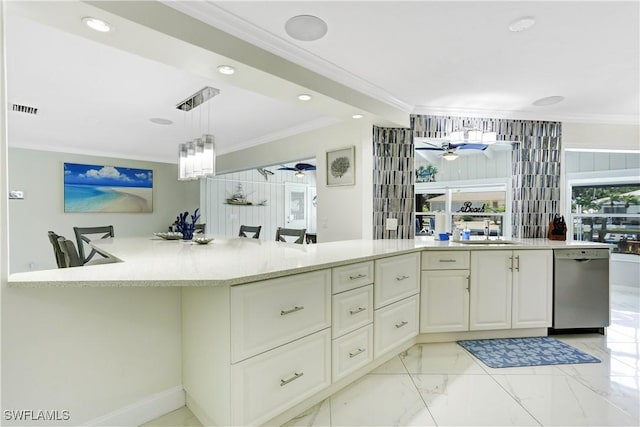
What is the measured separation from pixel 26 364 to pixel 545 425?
264cm

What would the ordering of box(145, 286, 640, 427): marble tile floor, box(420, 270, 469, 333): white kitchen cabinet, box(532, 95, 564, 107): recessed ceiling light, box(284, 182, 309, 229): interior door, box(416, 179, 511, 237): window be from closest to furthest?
box(145, 286, 640, 427): marble tile floor
box(420, 270, 469, 333): white kitchen cabinet
box(532, 95, 564, 107): recessed ceiling light
box(416, 179, 511, 237): window
box(284, 182, 309, 229): interior door

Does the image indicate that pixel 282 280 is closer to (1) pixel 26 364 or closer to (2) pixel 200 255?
(2) pixel 200 255

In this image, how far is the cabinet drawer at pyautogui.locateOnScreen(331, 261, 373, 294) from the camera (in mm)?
1860

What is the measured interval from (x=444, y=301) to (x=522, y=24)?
2127 millimetres

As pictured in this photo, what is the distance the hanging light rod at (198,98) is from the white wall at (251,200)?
311cm

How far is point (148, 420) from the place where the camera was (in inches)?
66.0

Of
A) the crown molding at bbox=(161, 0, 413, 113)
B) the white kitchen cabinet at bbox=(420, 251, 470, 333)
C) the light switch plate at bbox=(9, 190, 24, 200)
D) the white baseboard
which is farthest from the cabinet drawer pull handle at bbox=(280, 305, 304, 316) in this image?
the light switch plate at bbox=(9, 190, 24, 200)

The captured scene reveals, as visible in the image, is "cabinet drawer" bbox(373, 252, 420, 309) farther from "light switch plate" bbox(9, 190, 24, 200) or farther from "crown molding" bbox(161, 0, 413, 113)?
"light switch plate" bbox(9, 190, 24, 200)

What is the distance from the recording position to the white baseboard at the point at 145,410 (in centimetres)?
158

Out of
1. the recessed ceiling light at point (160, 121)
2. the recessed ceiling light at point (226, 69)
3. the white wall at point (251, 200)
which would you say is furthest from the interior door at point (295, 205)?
the recessed ceiling light at point (226, 69)

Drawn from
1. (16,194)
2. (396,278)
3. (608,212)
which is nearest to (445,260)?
(396,278)

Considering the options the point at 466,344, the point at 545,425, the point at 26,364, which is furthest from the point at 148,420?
the point at 466,344

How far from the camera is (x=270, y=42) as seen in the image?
1963 millimetres

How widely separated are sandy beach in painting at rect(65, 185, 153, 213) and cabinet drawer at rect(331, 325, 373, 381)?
5.57 meters
